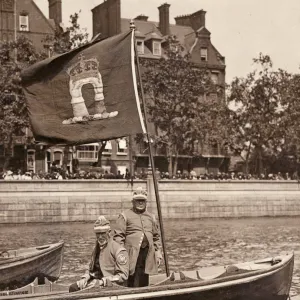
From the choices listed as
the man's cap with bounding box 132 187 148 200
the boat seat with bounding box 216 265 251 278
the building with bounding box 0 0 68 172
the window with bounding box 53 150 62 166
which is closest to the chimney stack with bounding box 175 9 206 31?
the building with bounding box 0 0 68 172

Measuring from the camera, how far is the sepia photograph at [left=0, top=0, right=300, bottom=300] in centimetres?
1195

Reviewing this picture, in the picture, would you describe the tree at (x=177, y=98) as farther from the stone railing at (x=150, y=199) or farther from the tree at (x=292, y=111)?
the stone railing at (x=150, y=199)

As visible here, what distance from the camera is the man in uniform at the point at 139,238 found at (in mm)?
11711

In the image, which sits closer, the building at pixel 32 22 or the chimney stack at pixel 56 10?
the building at pixel 32 22

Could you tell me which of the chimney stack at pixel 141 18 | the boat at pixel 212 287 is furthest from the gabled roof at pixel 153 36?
the boat at pixel 212 287

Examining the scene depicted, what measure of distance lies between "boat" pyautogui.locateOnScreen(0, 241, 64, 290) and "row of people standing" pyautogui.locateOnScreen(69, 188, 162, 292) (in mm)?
4927

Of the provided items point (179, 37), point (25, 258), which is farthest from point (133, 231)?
point (179, 37)

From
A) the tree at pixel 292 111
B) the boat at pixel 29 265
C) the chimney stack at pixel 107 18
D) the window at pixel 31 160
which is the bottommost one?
the boat at pixel 29 265

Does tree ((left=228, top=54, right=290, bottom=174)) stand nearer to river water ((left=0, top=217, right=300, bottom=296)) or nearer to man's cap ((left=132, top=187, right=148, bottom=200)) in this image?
river water ((left=0, top=217, right=300, bottom=296))

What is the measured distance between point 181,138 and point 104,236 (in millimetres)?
42506

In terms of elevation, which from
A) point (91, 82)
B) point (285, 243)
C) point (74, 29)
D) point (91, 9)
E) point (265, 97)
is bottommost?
point (285, 243)

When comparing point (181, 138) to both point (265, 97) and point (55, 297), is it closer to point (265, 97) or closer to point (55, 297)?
point (265, 97)

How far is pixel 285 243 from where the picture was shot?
2947 centimetres

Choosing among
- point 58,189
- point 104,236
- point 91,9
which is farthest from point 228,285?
point 91,9
